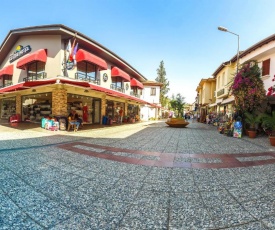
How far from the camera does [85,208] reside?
254cm

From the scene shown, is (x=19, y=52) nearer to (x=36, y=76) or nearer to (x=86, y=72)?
(x=36, y=76)

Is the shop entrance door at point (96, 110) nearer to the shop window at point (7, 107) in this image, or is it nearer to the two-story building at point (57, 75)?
the two-story building at point (57, 75)

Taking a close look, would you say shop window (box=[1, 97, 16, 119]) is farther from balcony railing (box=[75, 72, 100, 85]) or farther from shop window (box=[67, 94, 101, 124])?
balcony railing (box=[75, 72, 100, 85])

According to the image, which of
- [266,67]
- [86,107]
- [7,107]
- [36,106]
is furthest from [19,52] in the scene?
[266,67]

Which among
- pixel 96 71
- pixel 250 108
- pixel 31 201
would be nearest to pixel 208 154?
pixel 31 201

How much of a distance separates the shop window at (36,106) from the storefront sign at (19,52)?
4.09 meters

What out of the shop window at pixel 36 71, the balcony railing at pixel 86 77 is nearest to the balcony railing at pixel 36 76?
the shop window at pixel 36 71

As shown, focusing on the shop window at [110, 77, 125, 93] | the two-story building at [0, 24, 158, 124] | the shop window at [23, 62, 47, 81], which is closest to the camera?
the two-story building at [0, 24, 158, 124]

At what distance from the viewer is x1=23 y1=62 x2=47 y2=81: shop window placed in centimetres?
1339

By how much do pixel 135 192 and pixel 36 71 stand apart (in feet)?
48.8

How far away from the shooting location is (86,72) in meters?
14.5

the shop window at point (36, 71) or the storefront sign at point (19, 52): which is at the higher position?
the storefront sign at point (19, 52)

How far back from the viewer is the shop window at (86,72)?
13.8 m

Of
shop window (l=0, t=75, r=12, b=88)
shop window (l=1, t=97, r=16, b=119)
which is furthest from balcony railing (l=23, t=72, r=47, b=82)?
shop window (l=1, t=97, r=16, b=119)
